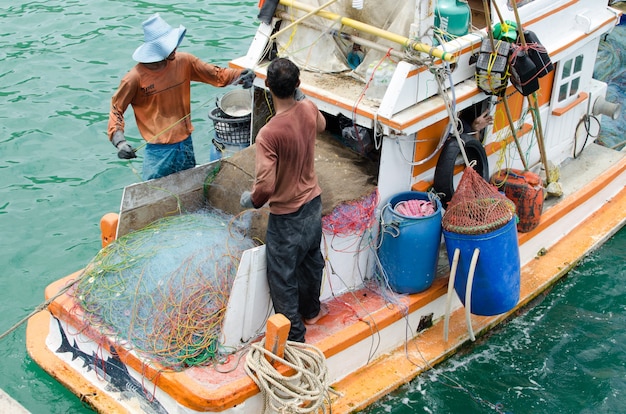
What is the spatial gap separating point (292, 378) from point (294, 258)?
2.52ft

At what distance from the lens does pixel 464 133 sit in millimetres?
6223

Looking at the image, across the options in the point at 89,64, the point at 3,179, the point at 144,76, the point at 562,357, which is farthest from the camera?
the point at 89,64

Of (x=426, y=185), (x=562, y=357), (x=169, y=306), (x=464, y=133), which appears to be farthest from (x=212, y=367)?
(x=562, y=357)

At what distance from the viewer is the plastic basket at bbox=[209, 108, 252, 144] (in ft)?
21.7

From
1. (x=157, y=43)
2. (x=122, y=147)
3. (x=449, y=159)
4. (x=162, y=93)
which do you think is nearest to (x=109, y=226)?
(x=122, y=147)

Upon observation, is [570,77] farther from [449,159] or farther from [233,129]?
[233,129]

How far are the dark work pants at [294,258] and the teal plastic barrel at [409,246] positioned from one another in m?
0.68

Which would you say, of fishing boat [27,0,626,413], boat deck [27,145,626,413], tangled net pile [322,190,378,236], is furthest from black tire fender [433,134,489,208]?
boat deck [27,145,626,413]

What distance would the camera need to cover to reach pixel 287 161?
4.87m

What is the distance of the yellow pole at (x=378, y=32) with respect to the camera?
537 centimetres

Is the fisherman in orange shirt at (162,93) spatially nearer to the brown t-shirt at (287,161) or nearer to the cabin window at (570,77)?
the brown t-shirt at (287,161)

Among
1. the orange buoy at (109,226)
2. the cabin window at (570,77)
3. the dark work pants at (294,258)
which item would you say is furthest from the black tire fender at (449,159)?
the orange buoy at (109,226)

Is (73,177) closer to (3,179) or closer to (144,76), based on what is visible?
(3,179)

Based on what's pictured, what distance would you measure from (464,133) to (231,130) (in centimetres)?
196
